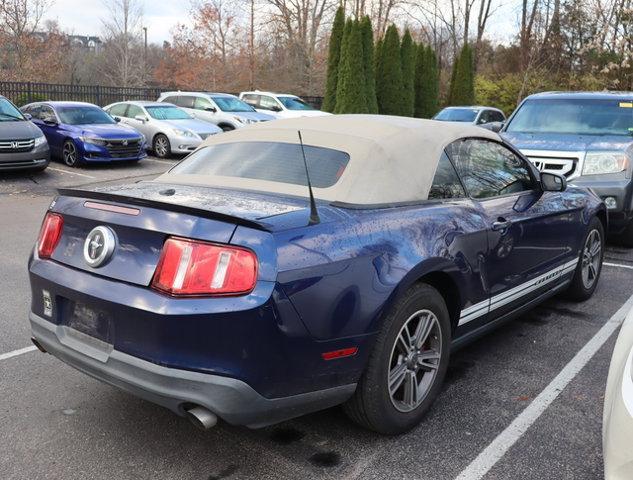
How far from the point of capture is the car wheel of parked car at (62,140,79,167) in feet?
43.7

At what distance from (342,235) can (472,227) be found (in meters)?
1.10

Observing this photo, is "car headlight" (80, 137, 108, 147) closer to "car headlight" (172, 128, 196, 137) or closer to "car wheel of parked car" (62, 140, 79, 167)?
"car wheel of parked car" (62, 140, 79, 167)

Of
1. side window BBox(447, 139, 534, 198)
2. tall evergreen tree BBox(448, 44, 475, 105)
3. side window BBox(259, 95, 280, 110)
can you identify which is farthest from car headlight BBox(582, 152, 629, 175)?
tall evergreen tree BBox(448, 44, 475, 105)

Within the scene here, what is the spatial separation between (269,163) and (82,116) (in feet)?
38.9

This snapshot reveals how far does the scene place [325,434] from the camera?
10.4 feet

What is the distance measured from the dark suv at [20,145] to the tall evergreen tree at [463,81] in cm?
2292

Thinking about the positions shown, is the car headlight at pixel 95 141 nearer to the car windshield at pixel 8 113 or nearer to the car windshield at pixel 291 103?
the car windshield at pixel 8 113

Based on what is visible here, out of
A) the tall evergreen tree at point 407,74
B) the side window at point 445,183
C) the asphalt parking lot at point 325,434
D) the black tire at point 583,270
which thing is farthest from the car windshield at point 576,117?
the tall evergreen tree at point 407,74

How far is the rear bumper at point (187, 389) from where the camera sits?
244cm

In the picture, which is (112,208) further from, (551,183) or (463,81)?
(463,81)

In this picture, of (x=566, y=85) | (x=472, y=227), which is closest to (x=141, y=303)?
(x=472, y=227)

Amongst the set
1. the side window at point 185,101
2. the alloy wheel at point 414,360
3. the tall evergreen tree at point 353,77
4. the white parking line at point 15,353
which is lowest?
the white parking line at point 15,353

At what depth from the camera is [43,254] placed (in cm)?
314

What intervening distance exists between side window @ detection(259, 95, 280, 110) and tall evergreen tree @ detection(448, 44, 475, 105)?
12619 mm
